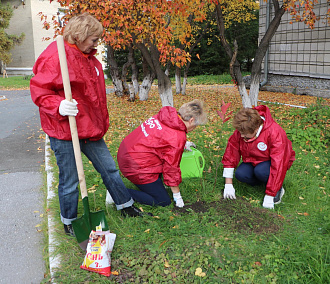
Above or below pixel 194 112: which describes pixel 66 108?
above

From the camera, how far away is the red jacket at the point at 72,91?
233 centimetres

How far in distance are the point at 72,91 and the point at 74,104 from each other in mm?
213

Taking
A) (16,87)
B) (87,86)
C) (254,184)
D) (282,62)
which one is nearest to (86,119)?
(87,86)

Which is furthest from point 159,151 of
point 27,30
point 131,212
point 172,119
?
point 27,30

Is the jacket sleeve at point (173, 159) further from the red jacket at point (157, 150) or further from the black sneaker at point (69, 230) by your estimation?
the black sneaker at point (69, 230)

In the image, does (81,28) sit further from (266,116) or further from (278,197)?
(278,197)

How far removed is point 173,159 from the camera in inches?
118

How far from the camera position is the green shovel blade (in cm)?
257

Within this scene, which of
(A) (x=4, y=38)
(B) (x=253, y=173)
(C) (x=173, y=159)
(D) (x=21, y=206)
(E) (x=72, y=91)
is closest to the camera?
(E) (x=72, y=91)

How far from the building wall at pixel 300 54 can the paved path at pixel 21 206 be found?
30.1ft

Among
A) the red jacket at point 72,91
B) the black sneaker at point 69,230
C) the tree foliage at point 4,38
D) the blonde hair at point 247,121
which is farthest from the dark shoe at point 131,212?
the tree foliage at point 4,38

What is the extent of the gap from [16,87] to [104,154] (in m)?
20.6

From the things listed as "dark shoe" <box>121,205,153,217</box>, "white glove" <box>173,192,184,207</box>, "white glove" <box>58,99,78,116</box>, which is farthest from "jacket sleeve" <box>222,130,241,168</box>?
"white glove" <box>58,99,78,116</box>

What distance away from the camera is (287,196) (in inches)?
138
